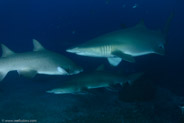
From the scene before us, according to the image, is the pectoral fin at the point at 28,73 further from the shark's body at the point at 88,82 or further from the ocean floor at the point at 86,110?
the ocean floor at the point at 86,110

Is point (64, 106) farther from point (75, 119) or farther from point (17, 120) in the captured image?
point (17, 120)

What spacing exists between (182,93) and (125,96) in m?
5.50

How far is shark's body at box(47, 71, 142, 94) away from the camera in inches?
224

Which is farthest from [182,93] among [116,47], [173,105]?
[116,47]

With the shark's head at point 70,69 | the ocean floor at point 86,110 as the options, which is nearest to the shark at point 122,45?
the shark's head at point 70,69

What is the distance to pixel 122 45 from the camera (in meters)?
4.95

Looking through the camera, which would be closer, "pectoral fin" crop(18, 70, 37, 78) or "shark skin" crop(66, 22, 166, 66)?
"pectoral fin" crop(18, 70, 37, 78)

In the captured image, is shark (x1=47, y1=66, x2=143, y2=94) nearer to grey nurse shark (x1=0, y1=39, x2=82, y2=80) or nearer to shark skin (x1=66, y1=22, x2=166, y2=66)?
shark skin (x1=66, y1=22, x2=166, y2=66)

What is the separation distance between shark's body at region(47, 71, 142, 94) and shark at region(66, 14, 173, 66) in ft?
2.71

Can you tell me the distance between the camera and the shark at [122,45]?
475cm

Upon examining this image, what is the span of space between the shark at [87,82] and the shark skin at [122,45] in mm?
828

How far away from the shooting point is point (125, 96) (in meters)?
9.20

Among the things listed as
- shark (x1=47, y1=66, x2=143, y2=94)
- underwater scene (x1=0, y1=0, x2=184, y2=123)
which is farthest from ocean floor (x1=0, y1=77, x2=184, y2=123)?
shark (x1=47, y1=66, x2=143, y2=94)

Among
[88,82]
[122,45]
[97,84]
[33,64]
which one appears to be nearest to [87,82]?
[88,82]
